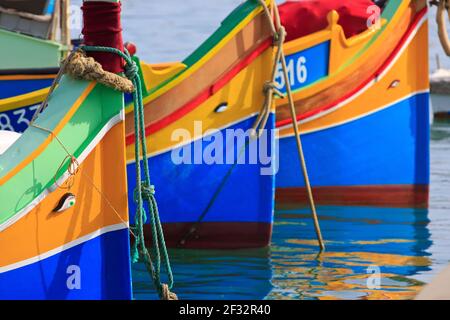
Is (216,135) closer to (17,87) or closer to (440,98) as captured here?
(17,87)

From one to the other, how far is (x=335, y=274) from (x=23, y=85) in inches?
119

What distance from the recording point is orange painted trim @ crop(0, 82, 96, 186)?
5543 millimetres

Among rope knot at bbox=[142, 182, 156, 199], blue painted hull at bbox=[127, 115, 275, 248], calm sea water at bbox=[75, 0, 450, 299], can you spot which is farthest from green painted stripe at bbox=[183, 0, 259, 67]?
rope knot at bbox=[142, 182, 156, 199]

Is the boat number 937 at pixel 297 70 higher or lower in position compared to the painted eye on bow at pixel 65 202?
higher

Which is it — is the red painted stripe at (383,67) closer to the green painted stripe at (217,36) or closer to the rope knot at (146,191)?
the green painted stripe at (217,36)

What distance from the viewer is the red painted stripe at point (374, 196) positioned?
12430mm

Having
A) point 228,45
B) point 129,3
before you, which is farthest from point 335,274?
point 129,3

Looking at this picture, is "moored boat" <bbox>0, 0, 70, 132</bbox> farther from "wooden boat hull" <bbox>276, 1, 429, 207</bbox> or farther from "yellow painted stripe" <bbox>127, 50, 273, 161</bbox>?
"wooden boat hull" <bbox>276, 1, 429, 207</bbox>

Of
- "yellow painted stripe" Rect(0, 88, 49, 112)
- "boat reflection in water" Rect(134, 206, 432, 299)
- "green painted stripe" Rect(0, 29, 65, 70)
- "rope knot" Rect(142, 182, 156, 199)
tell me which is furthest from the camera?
"green painted stripe" Rect(0, 29, 65, 70)

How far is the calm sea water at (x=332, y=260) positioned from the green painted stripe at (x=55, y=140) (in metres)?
2.54

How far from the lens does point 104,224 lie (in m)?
5.98

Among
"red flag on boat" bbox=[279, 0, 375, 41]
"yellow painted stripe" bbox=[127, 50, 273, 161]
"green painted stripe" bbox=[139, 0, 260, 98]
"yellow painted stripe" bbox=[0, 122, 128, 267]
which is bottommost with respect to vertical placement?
"yellow painted stripe" bbox=[0, 122, 128, 267]

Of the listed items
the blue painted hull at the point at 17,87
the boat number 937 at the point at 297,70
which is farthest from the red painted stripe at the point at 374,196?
the blue painted hull at the point at 17,87

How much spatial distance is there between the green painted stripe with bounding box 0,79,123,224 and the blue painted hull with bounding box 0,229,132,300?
309mm
